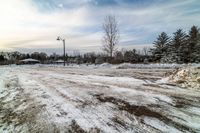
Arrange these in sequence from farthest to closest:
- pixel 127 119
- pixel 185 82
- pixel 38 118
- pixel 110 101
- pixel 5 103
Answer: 1. pixel 185 82
2. pixel 5 103
3. pixel 110 101
4. pixel 38 118
5. pixel 127 119

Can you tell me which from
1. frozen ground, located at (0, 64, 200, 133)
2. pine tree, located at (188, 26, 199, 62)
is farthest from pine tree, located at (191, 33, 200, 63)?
frozen ground, located at (0, 64, 200, 133)

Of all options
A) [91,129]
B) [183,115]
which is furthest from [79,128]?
[183,115]

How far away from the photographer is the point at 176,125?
4.36m

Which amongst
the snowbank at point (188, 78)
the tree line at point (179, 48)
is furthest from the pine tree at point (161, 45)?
the snowbank at point (188, 78)

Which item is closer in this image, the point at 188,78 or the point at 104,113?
the point at 104,113

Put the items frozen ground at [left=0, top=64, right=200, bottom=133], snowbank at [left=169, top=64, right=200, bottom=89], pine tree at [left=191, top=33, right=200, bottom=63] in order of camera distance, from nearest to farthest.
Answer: frozen ground at [left=0, top=64, right=200, bottom=133] < snowbank at [left=169, top=64, right=200, bottom=89] < pine tree at [left=191, top=33, right=200, bottom=63]

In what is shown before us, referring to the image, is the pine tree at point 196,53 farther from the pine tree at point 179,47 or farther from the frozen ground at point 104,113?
the frozen ground at point 104,113

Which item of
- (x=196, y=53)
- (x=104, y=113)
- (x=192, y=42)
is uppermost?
(x=192, y=42)

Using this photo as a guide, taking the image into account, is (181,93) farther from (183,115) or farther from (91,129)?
(91,129)

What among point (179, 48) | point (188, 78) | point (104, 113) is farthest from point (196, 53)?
point (104, 113)

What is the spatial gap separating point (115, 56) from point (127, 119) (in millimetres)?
39698

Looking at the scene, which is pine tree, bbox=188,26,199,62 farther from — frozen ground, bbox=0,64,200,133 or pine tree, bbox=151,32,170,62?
frozen ground, bbox=0,64,200,133

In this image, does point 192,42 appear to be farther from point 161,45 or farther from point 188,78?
point 188,78

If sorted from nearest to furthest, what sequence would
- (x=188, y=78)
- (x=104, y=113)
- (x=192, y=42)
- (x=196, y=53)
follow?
1. (x=104, y=113)
2. (x=188, y=78)
3. (x=196, y=53)
4. (x=192, y=42)
